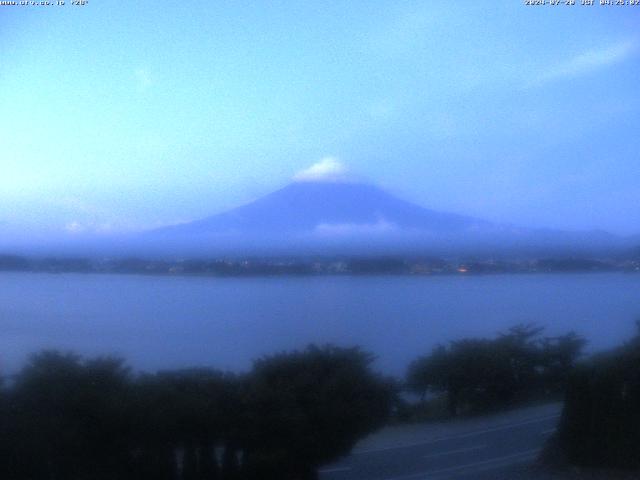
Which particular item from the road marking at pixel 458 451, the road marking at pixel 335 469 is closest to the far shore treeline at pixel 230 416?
the road marking at pixel 335 469

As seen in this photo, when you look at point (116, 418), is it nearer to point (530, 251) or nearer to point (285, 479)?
point (285, 479)

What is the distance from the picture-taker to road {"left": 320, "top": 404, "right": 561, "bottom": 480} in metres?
7.32

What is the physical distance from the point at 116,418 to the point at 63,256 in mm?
3134

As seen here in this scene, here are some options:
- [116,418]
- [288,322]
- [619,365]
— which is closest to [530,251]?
[619,365]

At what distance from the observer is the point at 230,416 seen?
23.5 feet

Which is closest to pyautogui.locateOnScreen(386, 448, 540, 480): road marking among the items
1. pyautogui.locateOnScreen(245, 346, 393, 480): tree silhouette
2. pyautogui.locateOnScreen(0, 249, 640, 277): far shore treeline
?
pyautogui.locateOnScreen(245, 346, 393, 480): tree silhouette

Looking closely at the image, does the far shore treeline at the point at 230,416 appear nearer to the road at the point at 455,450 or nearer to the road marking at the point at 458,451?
the road at the point at 455,450

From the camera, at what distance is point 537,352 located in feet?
28.9

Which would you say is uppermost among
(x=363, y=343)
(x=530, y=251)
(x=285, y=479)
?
(x=530, y=251)

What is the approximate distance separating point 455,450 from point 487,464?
0.35 m

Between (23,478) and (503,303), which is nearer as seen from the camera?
(23,478)

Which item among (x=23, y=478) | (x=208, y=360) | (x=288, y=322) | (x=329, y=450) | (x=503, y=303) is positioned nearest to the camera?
(x=23, y=478)

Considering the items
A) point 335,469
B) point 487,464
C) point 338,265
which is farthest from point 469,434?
point 338,265

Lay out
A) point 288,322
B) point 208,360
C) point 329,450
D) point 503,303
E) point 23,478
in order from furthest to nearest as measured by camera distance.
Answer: point 503,303, point 288,322, point 208,360, point 329,450, point 23,478
